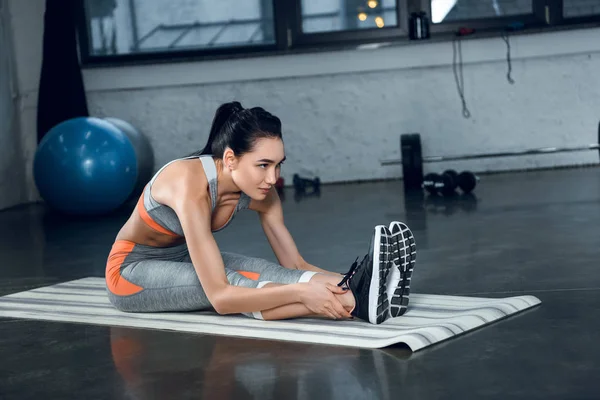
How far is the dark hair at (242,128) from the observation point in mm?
2629

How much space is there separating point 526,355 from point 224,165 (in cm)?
105

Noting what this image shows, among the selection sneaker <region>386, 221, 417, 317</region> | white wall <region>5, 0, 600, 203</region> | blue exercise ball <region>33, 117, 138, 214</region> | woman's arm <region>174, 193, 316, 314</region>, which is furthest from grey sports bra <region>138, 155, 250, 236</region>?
white wall <region>5, 0, 600, 203</region>

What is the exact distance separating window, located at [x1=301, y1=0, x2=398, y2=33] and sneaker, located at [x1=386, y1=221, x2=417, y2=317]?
4405 mm

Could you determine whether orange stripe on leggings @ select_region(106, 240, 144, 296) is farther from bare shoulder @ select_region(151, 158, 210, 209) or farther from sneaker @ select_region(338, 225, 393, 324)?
sneaker @ select_region(338, 225, 393, 324)

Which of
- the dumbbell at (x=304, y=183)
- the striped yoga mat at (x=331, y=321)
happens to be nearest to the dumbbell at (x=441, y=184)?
the dumbbell at (x=304, y=183)

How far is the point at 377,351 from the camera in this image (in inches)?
92.0

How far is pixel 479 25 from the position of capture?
6.66 metres

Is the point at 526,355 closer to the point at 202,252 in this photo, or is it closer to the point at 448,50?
the point at 202,252

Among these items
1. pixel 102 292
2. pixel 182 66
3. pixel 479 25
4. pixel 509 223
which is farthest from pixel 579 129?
pixel 102 292

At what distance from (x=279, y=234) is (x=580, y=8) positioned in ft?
14.8

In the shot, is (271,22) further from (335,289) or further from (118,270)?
(335,289)

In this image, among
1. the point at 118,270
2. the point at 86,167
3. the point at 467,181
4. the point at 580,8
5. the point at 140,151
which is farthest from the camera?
the point at 580,8

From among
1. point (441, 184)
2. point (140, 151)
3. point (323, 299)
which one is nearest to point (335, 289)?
point (323, 299)

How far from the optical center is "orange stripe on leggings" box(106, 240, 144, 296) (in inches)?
115
